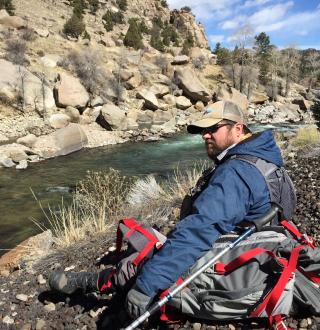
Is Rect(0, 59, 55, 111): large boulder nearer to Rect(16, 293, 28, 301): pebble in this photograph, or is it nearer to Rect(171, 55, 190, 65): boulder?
Rect(171, 55, 190, 65): boulder

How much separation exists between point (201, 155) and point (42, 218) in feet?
26.5

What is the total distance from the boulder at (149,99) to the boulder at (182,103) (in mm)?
1991

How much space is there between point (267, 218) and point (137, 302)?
0.98m

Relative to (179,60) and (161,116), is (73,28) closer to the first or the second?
(179,60)

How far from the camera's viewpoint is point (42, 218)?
7.80 meters

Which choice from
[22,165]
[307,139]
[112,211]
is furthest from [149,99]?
[112,211]

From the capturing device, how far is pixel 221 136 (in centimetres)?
269

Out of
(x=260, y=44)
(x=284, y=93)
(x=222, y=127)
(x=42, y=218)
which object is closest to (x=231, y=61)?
(x=284, y=93)

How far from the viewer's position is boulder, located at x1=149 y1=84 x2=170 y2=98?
2820cm

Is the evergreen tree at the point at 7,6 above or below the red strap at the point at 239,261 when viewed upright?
above

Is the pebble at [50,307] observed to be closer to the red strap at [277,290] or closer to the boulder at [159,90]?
the red strap at [277,290]

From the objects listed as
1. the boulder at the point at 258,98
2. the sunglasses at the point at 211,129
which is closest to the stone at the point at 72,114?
the sunglasses at the point at 211,129

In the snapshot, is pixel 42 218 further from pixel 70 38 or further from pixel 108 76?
pixel 70 38

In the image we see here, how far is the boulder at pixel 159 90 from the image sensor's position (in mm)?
28195
